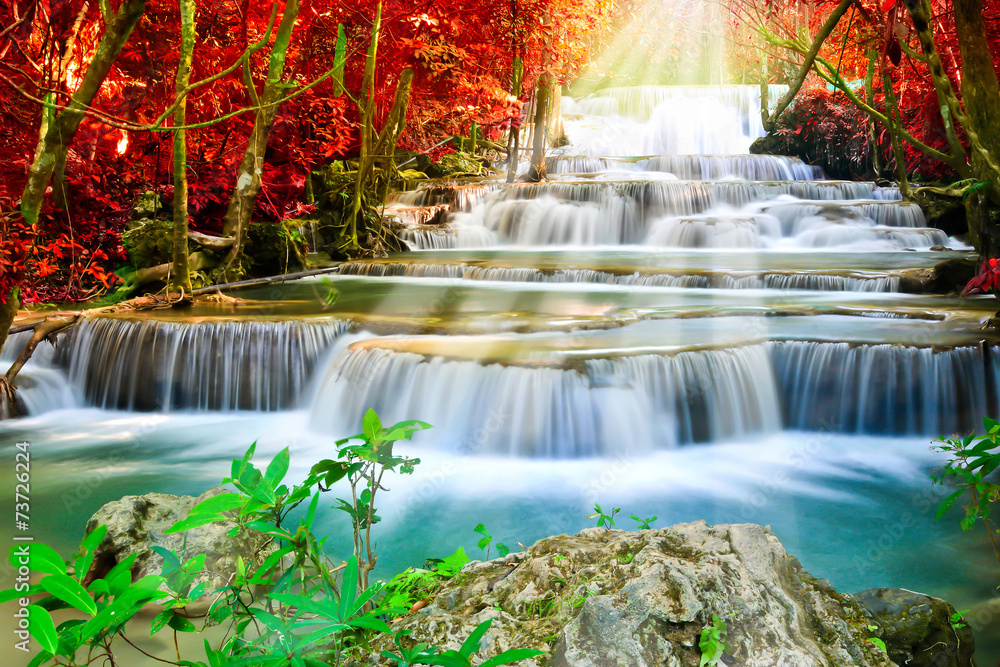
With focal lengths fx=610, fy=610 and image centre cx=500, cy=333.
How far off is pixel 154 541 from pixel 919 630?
9.14 feet

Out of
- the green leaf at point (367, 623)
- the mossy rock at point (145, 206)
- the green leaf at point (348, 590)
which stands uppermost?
the mossy rock at point (145, 206)

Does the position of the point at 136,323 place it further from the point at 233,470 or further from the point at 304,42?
the point at 304,42

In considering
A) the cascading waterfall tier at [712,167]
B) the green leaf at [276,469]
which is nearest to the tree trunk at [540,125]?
the cascading waterfall tier at [712,167]

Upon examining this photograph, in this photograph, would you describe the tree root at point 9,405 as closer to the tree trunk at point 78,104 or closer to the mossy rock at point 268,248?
the tree trunk at point 78,104

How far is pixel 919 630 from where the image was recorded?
1756 mm

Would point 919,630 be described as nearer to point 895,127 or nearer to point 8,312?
point 8,312

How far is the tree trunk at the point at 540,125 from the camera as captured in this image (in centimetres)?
1196

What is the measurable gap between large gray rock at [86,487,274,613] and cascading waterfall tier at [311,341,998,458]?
1.97 metres

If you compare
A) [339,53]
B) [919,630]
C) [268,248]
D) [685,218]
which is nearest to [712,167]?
[685,218]

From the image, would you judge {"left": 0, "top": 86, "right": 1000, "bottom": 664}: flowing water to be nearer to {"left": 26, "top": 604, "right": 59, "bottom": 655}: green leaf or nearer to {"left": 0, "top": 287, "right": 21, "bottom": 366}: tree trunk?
{"left": 0, "top": 287, "right": 21, "bottom": 366}: tree trunk

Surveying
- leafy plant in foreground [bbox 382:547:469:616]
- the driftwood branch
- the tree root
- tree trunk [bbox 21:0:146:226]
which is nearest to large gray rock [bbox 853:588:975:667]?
leafy plant in foreground [bbox 382:547:469:616]

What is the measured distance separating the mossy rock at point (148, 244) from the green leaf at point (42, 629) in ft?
24.5

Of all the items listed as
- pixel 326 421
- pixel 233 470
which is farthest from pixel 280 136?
pixel 233 470

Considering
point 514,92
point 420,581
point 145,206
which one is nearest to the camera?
point 420,581
